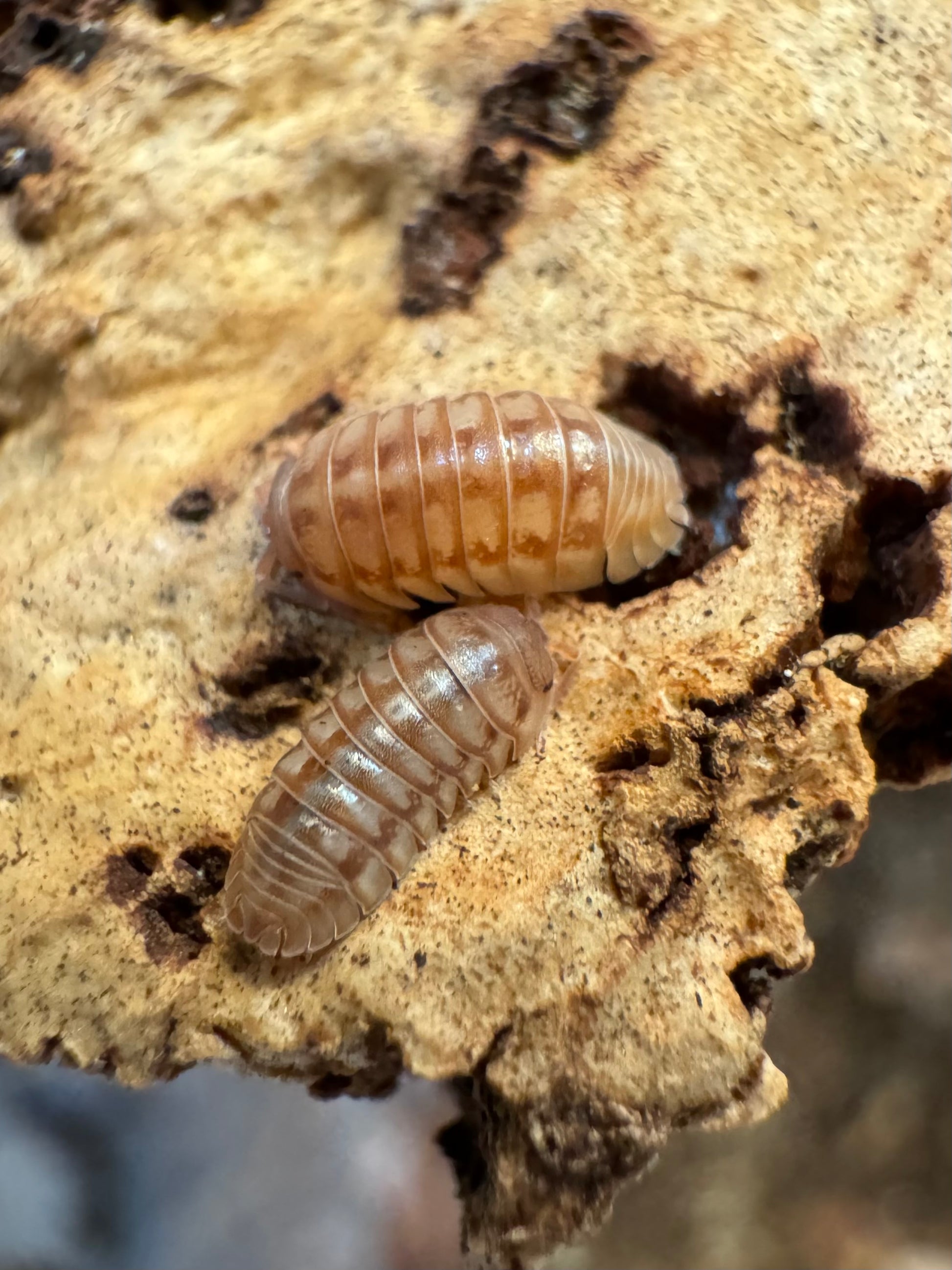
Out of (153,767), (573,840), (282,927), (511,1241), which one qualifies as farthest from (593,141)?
(511,1241)

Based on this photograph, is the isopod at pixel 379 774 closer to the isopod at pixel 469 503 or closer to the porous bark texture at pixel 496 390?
the porous bark texture at pixel 496 390

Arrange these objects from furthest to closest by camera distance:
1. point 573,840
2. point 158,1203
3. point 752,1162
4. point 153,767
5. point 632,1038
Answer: point 752,1162, point 158,1203, point 153,767, point 573,840, point 632,1038

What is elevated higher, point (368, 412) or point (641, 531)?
point (368, 412)

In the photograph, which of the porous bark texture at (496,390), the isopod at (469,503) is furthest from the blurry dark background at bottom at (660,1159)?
the isopod at (469,503)

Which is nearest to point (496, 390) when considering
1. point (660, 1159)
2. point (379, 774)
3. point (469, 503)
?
point (469, 503)

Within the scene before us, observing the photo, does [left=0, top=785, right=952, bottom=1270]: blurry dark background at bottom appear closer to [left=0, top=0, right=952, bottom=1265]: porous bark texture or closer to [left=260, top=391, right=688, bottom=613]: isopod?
[left=0, top=0, right=952, bottom=1265]: porous bark texture

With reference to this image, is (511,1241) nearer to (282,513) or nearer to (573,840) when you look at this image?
(573,840)

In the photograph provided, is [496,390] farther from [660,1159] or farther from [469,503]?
[660,1159]
